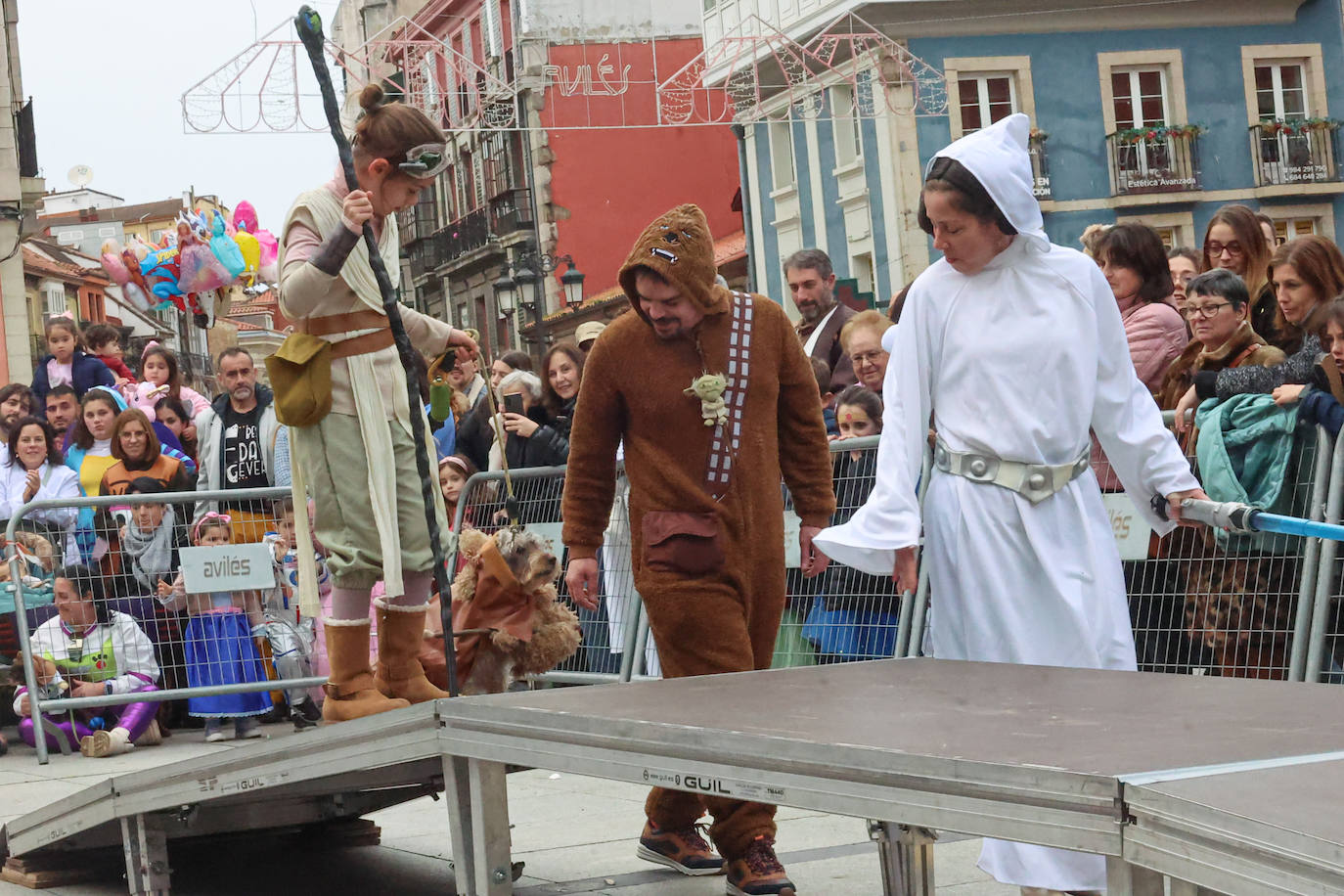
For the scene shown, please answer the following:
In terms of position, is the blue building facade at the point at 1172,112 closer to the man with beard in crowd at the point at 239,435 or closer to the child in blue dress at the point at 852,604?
the man with beard in crowd at the point at 239,435

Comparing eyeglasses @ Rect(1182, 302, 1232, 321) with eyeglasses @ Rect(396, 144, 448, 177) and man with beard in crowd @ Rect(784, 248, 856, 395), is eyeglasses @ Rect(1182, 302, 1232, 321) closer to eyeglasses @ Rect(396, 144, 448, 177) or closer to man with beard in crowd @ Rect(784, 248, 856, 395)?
man with beard in crowd @ Rect(784, 248, 856, 395)

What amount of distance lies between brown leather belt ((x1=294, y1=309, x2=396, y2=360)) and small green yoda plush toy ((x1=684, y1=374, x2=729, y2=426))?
1.08 meters

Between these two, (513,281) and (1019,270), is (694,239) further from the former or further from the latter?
(513,281)

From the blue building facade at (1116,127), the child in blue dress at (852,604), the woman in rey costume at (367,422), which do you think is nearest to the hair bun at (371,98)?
the woman in rey costume at (367,422)

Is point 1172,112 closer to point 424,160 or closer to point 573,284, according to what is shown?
point 573,284

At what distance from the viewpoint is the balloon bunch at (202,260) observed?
1471 cm

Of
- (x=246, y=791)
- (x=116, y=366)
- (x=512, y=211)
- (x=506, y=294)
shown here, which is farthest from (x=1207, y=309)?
(x=512, y=211)

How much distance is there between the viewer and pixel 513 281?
28188mm

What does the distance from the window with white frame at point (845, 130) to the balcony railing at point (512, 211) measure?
48.7 feet

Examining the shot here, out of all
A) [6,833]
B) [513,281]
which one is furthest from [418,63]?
[6,833]

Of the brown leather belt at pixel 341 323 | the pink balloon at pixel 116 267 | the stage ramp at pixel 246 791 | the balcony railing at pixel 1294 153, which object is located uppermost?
the balcony railing at pixel 1294 153

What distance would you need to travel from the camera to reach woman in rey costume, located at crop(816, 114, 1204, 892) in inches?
182

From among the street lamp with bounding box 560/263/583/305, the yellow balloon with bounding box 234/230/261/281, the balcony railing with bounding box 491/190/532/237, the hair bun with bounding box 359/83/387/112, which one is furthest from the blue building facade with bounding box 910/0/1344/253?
the hair bun with bounding box 359/83/387/112

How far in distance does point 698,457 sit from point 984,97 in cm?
2998
